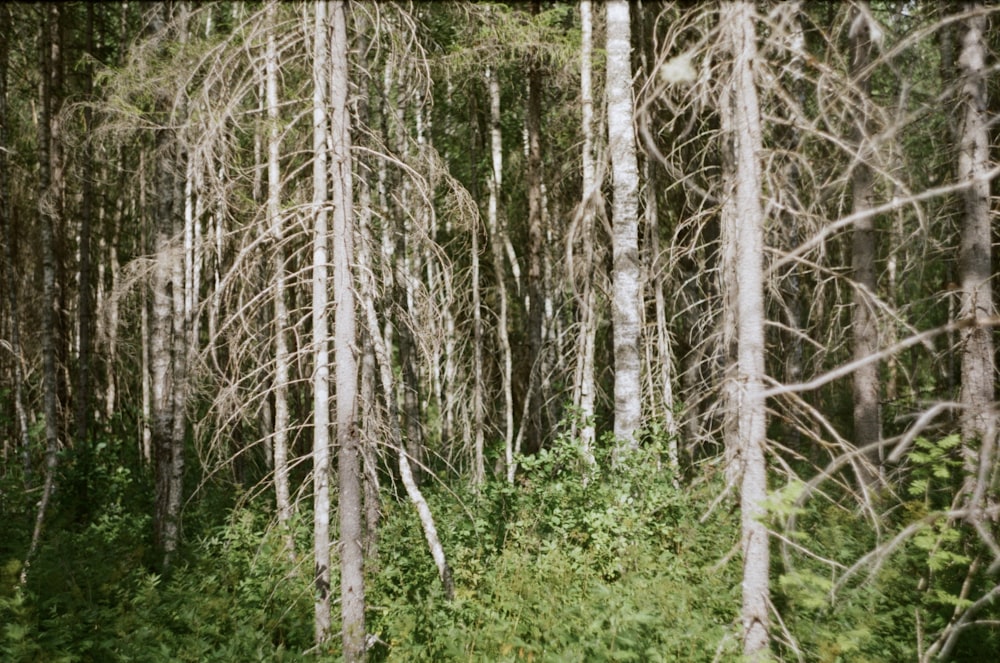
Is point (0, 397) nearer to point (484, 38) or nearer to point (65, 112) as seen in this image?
point (65, 112)

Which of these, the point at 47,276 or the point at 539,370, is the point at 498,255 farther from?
the point at 47,276

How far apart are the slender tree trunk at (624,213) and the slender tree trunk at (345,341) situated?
3.42m

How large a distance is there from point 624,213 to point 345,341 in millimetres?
3884

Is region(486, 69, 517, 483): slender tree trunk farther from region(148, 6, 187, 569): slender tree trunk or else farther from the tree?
the tree

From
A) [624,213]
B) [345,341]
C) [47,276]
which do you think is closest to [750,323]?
[345,341]

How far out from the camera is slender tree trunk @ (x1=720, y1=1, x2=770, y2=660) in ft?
11.3

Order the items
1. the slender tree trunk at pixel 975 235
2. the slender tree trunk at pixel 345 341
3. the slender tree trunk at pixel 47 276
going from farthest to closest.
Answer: the slender tree trunk at pixel 47 276 → the slender tree trunk at pixel 975 235 → the slender tree trunk at pixel 345 341

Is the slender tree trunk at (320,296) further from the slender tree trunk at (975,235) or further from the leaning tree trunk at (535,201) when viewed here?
the slender tree trunk at (975,235)

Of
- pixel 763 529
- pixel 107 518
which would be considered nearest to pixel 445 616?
pixel 763 529

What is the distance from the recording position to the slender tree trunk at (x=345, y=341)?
175 inches

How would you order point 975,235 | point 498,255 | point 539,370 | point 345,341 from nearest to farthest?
point 345,341 < point 975,235 < point 498,255 < point 539,370

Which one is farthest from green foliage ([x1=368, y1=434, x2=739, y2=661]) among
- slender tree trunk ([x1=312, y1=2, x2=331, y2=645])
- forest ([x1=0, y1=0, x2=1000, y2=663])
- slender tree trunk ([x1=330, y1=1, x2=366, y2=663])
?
slender tree trunk ([x1=312, y1=2, x2=331, y2=645])

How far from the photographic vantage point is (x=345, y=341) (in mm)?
4520

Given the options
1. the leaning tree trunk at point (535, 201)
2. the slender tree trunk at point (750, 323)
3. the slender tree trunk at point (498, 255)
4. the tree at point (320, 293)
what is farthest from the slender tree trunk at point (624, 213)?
the tree at point (320, 293)
